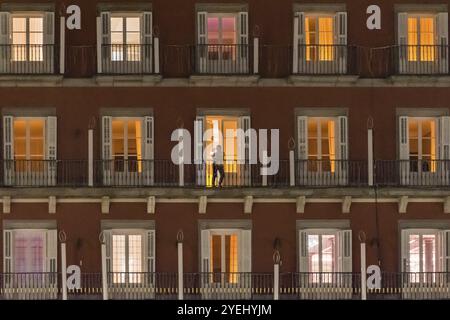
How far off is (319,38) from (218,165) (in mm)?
4843

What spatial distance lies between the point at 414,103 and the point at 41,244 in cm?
1176

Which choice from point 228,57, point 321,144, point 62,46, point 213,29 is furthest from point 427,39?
point 62,46

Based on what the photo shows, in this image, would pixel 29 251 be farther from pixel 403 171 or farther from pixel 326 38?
pixel 403 171

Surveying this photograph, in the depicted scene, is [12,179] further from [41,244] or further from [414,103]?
[414,103]

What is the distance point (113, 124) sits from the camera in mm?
165500

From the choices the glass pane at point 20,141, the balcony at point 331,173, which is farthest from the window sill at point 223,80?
the glass pane at point 20,141

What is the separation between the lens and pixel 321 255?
6511 inches

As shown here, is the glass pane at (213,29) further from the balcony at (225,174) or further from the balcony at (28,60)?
the balcony at (28,60)

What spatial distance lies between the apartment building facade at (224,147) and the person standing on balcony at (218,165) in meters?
0.14

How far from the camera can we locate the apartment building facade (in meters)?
165

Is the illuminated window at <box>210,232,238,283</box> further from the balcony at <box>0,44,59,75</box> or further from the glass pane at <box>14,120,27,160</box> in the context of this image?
the balcony at <box>0,44,59,75</box>

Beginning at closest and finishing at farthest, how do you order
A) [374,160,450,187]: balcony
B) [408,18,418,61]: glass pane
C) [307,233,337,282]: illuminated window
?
[307,233,337,282]: illuminated window
[374,160,450,187]: balcony
[408,18,418,61]: glass pane

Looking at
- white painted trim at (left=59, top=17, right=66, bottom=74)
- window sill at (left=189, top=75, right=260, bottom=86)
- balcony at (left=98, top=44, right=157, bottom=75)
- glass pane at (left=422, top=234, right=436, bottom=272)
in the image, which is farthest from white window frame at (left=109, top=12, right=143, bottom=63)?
glass pane at (left=422, top=234, right=436, bottom=272)

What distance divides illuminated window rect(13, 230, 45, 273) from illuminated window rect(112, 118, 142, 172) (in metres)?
3.14
